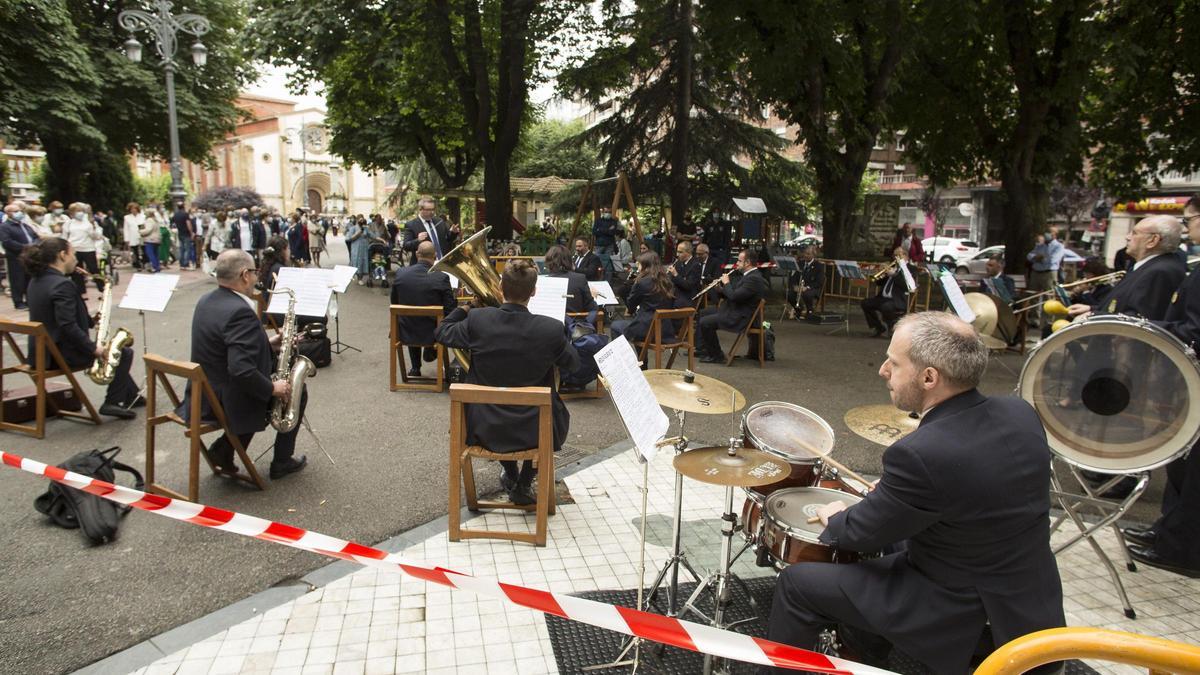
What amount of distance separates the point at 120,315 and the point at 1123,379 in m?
13.3

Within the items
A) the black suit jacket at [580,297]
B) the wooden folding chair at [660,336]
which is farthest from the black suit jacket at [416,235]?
the wooden folding chair at [660,336]

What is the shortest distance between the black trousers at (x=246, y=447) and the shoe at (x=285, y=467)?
27mm

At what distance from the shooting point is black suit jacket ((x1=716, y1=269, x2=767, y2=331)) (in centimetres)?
905

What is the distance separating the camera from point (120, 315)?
37.6 feet

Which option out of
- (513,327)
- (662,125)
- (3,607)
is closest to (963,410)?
(513,327)

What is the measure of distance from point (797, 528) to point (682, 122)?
16418mm

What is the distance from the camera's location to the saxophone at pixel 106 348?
6250 mm

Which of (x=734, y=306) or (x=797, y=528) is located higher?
(x=734, y=306)

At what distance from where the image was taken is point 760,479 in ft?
9.31

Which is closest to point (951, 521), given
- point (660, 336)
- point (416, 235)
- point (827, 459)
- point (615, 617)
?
point (827, 459)

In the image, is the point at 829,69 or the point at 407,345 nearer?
the point at 407,345

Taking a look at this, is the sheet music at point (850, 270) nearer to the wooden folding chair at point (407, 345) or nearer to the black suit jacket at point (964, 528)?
the wooden folding chair at point (407, 345)

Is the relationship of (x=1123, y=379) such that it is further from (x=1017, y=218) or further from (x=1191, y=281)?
(x=1017, y=218)

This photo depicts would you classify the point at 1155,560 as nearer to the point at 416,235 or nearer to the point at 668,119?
the point at 416,235
